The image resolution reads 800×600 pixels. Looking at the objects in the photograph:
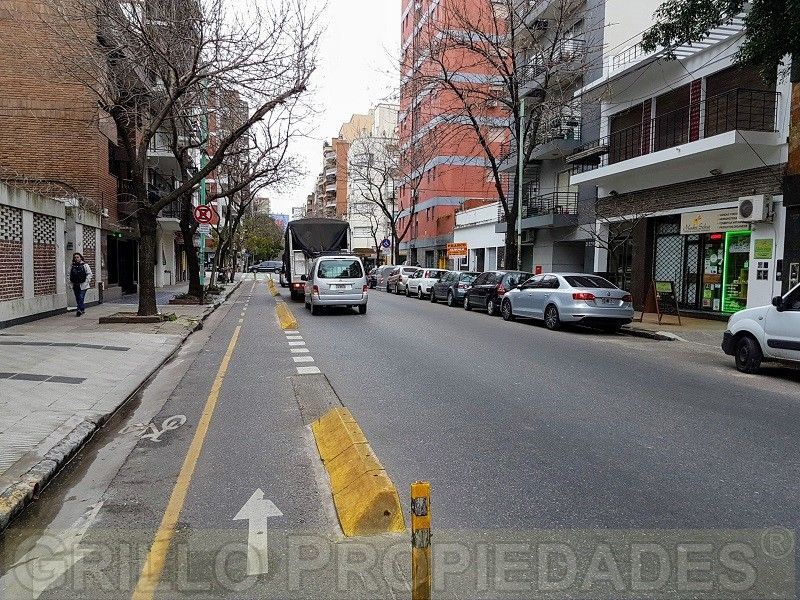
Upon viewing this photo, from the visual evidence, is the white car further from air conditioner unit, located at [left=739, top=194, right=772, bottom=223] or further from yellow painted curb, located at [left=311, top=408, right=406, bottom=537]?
air conditioner unit, located at [left=739, top=194, right=772, bottom=223]

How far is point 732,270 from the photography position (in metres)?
18.8

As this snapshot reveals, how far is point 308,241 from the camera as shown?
91.7 ft

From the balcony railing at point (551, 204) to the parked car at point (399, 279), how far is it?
23.1 ft

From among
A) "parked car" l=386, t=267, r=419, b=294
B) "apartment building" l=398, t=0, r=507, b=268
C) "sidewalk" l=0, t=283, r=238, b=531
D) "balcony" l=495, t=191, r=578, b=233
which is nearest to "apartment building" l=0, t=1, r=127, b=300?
"sidewalk" l=0, t=283, r=238, b=531

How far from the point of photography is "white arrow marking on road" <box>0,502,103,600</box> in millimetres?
3600

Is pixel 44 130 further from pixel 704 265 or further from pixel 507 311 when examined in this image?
pixel 704 265

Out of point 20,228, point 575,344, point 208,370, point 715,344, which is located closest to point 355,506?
point 208,370

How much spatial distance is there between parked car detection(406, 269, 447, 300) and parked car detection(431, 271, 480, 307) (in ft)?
7.44

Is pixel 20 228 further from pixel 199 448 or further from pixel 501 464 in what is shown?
pixel 501 464

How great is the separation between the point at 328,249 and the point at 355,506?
23976 millimetres

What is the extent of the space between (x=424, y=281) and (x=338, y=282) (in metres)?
11.3

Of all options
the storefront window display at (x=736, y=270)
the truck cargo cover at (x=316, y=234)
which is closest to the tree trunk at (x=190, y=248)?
the truck cargo cover at (x=316, y=234)

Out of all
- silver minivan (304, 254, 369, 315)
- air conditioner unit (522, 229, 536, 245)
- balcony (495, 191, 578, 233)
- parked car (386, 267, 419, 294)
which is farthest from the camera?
parked car (386, 267, 419, 294)

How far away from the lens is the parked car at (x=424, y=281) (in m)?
30.9
